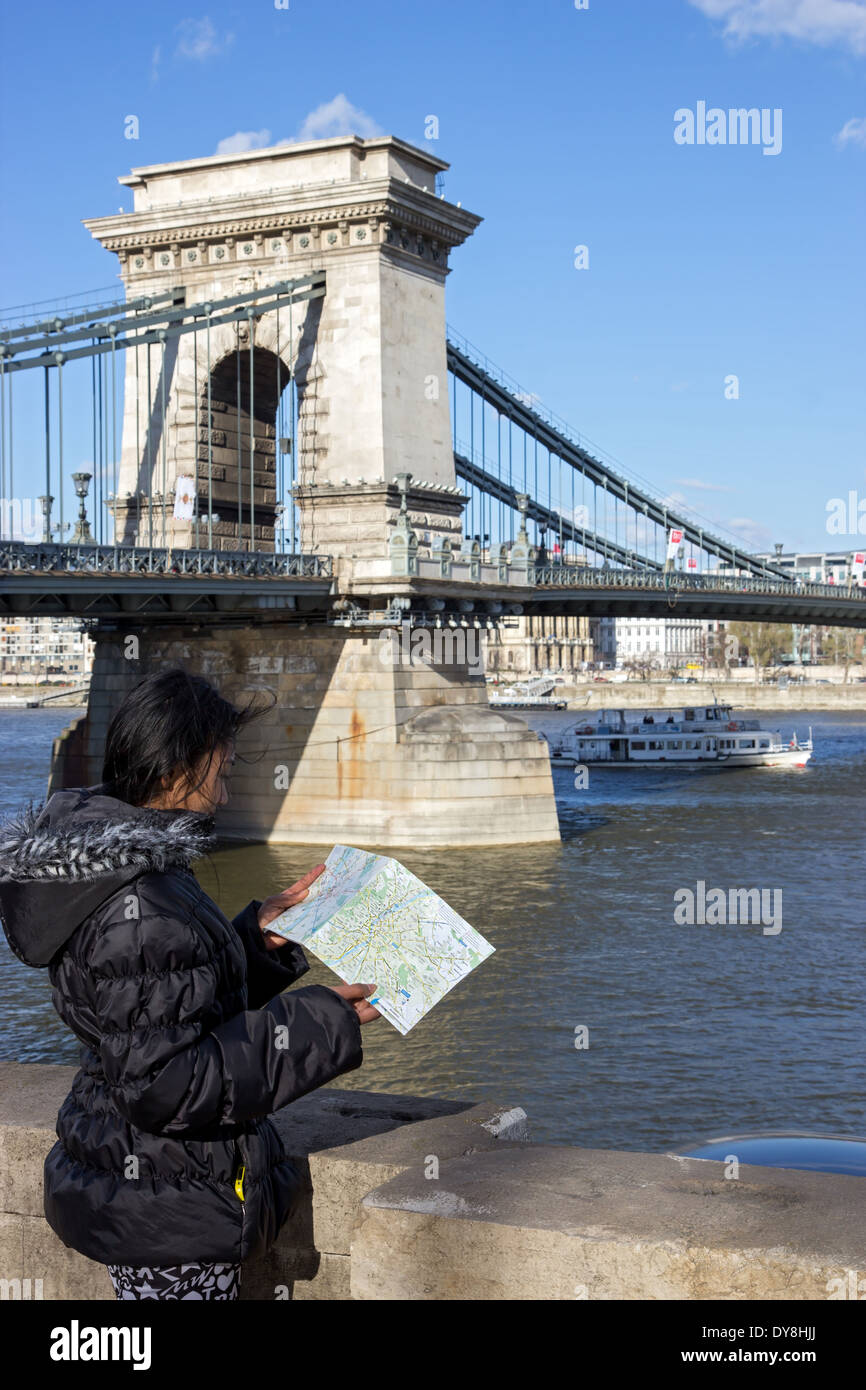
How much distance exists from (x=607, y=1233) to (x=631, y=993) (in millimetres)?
15488

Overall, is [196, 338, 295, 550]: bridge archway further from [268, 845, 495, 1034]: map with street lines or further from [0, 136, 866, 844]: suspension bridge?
[268, 845, 495, 1034]: map with street lines

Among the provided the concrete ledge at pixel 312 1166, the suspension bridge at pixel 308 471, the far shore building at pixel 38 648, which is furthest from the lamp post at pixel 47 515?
the far shore building at pixel 38 648

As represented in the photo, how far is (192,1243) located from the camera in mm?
3016

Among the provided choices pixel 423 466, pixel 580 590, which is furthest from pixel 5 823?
pixel 580 590

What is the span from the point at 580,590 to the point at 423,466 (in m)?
8.40

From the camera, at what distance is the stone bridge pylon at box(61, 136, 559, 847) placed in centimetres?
3005

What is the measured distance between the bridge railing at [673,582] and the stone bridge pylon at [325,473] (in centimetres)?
543

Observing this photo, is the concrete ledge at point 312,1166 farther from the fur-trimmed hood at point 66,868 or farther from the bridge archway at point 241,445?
the bridge archway at point 241,445

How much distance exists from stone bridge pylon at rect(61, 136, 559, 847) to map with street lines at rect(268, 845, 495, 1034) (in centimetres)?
2553

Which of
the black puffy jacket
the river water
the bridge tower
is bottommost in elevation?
the river water

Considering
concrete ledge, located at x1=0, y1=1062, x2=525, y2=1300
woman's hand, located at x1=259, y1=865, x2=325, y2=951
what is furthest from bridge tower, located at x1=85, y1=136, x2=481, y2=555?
woman's hand, located at x1=259, y1=865, x2=325, y2=951

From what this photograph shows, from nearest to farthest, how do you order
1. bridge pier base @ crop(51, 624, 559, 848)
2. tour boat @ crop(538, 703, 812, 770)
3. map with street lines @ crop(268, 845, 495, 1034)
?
map with street lines @ crop(268, 845, 495, 1034)
bridge pier base @ crop(51, 624, 559, 848)
tour boat @ crop(538, 703, 812, 770)

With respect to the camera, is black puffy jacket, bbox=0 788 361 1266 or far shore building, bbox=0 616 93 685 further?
far shore building, bbox=0 616 93 685

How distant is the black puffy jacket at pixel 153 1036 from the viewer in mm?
2881
